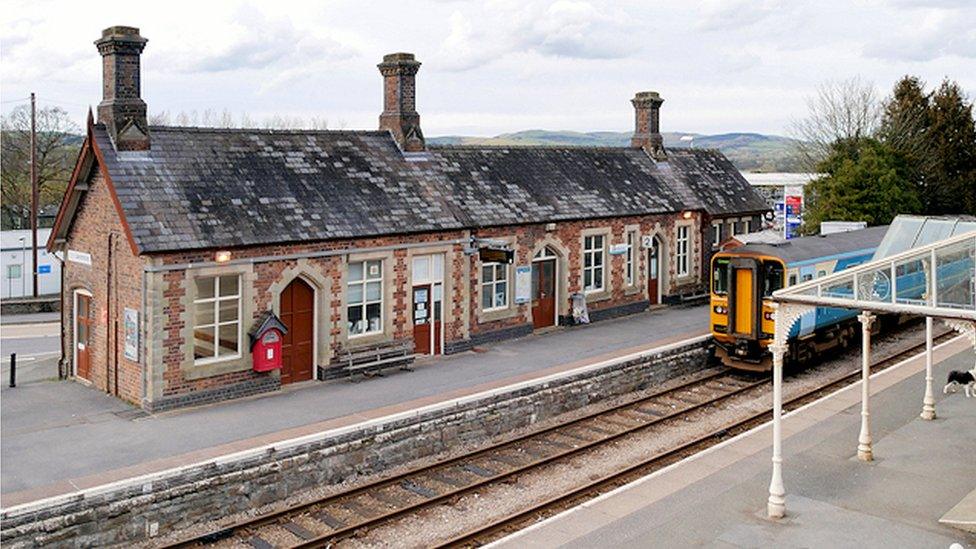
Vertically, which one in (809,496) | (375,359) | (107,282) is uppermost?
(107,282)

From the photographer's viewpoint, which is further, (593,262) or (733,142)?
(733,142)

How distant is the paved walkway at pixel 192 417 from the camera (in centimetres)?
1270

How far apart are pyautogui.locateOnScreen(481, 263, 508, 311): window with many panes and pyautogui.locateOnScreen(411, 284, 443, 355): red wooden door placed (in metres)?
1.73

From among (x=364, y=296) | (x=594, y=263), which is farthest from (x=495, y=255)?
(x=594, y=263)

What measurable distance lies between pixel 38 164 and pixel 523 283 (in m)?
32.9

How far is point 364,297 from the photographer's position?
1927 centimetres

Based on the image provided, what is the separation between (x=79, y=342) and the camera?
18641 mm

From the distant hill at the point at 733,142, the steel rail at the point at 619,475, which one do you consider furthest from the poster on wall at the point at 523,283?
the distant hill at the point at 733,142

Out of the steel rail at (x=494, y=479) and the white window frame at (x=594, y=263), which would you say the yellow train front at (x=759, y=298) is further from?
the white window frame at (x=594, y=263)

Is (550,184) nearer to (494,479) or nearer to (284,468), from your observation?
(494,479)

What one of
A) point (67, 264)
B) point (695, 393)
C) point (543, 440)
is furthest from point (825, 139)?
point (67, 264)

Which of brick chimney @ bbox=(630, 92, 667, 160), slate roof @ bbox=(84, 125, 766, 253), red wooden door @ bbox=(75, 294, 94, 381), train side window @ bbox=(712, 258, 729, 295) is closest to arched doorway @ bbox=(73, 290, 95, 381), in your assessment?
red wooden door @ bbox=(75, 294, 94, 381)

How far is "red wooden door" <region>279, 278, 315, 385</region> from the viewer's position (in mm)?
18016

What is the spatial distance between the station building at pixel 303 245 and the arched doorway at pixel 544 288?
0.05m
